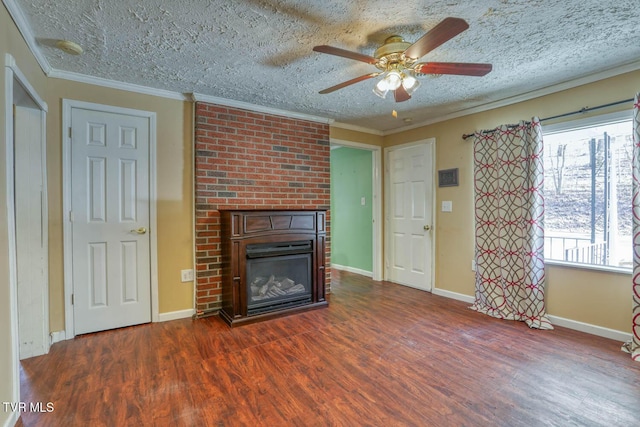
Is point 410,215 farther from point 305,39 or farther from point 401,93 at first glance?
point 305,39

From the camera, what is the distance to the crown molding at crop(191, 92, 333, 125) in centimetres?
306

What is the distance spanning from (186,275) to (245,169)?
1.25 m

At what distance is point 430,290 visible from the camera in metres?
3.93

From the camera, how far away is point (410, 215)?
13.7ft

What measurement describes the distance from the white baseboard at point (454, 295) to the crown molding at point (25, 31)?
14.2 feet

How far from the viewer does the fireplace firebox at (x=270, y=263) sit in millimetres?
2908

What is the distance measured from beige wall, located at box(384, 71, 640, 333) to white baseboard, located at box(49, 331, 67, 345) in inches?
151

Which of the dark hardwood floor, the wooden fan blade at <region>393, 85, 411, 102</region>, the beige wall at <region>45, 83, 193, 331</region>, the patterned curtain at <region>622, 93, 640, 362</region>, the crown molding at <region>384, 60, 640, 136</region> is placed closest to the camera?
the dark hardwood floor

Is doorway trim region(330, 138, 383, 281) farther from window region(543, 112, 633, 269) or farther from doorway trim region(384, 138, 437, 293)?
window region(543, 112, 633, 269)

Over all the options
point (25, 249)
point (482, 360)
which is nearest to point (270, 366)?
point (482, 360)

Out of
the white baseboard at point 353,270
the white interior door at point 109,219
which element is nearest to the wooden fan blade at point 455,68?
the white interior door at point 109,219

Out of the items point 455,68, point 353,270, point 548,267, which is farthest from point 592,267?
point 353,270

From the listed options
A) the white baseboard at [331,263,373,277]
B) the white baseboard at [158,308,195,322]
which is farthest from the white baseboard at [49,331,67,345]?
the white baseboard at [331,263,373,277]

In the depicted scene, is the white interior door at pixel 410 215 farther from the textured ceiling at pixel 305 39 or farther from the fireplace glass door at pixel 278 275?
the fireplace glass door at pixel 278 275
